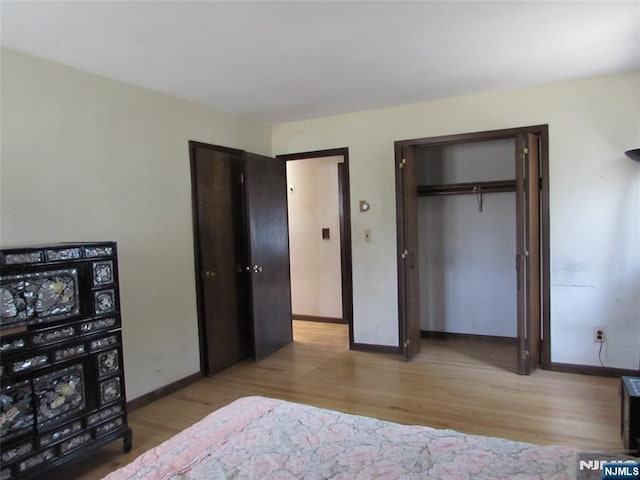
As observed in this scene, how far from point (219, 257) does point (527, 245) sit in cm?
267

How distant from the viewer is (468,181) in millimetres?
4512

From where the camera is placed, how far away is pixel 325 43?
253cm

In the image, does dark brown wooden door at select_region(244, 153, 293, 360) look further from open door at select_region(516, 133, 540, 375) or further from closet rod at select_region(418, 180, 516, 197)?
open door at select_region(516, 133, 540, 375)

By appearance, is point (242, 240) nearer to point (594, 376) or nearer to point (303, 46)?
point (303, 46)

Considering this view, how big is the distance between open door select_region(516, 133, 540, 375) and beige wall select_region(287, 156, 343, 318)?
246 centimetres

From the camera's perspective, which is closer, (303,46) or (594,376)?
(303,46)

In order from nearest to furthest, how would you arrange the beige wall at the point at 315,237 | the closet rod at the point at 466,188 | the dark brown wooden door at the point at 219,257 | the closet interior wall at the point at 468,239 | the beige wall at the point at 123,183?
the beige wall at the point at 123,183
the dark brown wooden door at the point at 219,257
the closet rod at the point at 466,188
the closet interior wall at the point at 468,239
the beige wall at the point at 315,237

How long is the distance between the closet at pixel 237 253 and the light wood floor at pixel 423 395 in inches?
9.2

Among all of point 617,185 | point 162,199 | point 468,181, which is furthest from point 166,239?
point 617,185

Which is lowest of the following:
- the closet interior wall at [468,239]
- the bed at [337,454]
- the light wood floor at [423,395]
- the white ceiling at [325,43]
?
the light wood floor at [423,395]

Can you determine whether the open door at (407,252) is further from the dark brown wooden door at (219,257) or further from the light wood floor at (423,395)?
the dark brown wooden door at (219,257)

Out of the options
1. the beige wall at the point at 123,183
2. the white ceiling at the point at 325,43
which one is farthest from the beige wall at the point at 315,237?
the white ceiling at the point at 325,43

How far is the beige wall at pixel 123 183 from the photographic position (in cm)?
247

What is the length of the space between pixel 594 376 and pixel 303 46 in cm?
336
